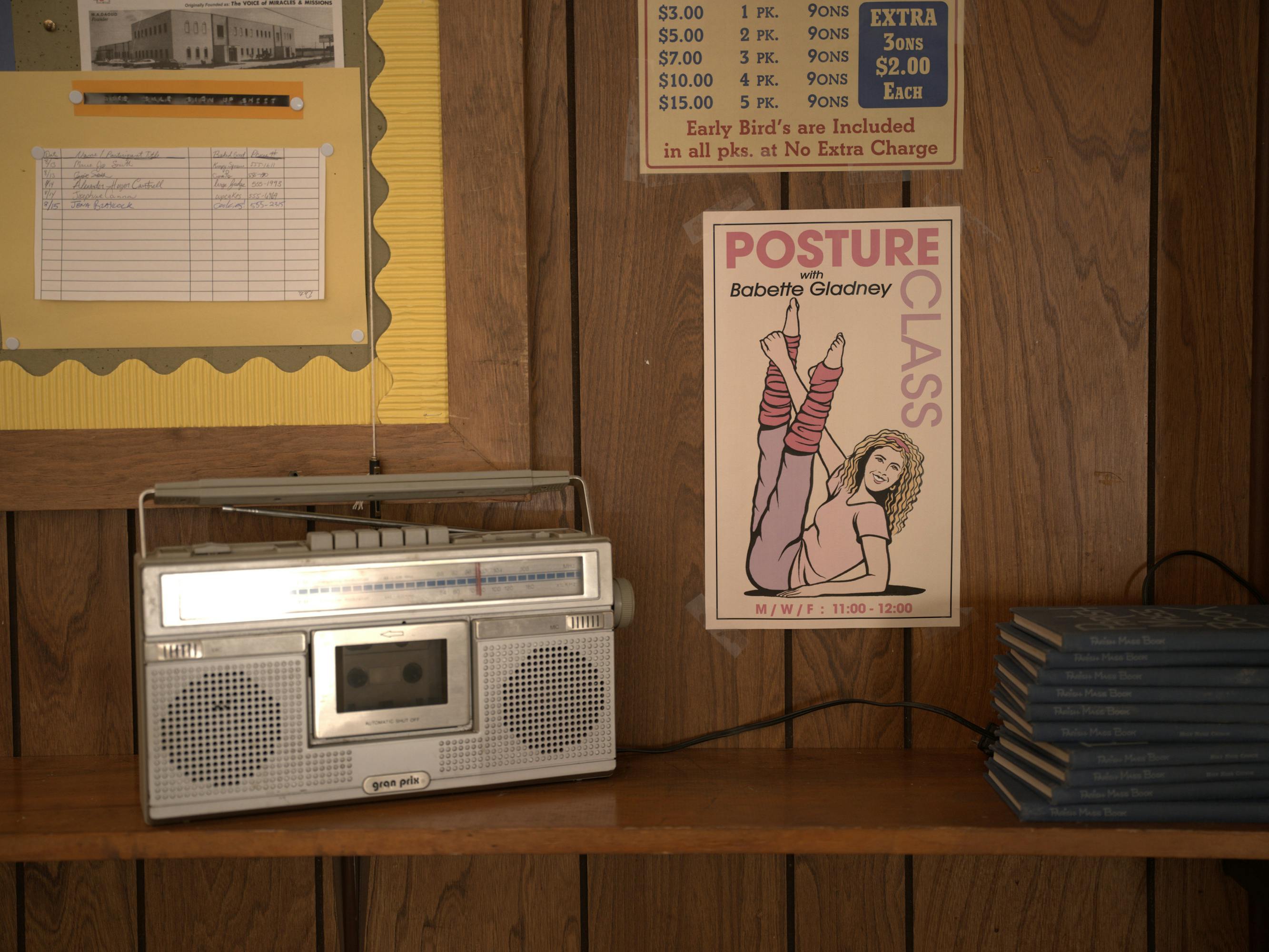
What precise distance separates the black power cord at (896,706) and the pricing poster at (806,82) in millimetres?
503

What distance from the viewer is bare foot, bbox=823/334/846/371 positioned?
969 millimetres

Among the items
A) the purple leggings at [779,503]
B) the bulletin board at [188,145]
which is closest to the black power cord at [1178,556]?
the purple leggings at [779,503]

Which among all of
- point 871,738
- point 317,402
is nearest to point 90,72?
point 317,402

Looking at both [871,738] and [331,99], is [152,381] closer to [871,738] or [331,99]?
[331,99]

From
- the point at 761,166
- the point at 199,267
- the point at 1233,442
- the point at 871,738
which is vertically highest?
the point at 761,166

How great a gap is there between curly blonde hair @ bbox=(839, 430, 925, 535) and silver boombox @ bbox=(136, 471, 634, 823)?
11.8 inches

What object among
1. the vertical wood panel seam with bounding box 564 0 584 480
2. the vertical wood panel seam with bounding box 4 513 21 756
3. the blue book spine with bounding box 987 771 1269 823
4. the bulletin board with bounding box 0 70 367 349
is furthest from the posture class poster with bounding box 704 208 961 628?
the vertical wood panel seam with bounding box 4 513 21 756

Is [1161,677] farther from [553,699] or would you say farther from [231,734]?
[231,734]

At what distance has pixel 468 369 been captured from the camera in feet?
3.10

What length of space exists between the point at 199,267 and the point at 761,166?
0.61 metres

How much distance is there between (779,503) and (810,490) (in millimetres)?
37

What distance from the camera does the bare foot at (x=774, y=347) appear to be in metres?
0.97

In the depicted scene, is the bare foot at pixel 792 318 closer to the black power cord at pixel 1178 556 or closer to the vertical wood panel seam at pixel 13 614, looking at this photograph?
the black power cord at pixel 1178 556

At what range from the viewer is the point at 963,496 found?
38.8 inches
